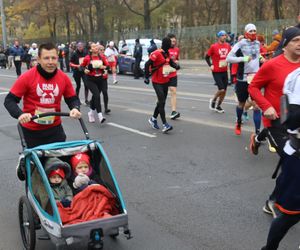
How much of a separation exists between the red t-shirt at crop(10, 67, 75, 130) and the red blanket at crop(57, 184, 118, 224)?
4.15 feet

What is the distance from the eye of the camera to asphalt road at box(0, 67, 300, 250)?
4543mm

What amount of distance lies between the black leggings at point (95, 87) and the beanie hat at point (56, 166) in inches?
263

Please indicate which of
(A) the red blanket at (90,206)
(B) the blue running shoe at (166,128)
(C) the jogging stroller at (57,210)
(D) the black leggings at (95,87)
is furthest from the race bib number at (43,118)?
(D) the black leggings at (95,87)

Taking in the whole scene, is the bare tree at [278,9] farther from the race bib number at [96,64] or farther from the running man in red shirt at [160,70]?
the running man in red shirt at [160,70]

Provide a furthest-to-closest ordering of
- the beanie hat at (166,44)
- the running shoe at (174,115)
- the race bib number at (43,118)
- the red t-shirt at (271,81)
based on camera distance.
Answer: the running shoe at (174,115) < the beanie hat at (166,44) < the race bib number at (43,118) < the red t-shirt at (271,81)

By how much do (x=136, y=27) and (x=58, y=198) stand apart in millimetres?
63934

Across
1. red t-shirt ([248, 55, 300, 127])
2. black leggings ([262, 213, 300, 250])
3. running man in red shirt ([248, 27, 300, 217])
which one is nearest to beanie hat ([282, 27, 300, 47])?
running man in red shirt ([248, 27, 300, 217])

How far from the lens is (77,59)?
43.8 ft

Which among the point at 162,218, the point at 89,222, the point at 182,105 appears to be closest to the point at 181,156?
the point at 162,218

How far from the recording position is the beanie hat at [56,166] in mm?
4152

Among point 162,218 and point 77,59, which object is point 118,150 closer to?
point 162,218

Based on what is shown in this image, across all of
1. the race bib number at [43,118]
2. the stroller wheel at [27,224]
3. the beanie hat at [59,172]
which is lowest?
the stroller wheel at [27,224]

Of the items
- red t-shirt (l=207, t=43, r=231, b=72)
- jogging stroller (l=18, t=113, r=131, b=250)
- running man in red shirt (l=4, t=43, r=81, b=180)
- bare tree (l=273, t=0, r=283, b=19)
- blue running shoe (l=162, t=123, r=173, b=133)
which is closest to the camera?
jogging stroller (l=18, t=113, r=131, b=250)

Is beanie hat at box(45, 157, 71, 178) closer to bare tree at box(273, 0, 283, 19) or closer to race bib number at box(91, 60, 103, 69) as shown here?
race bib number at box(91, 60, 103, 69)
